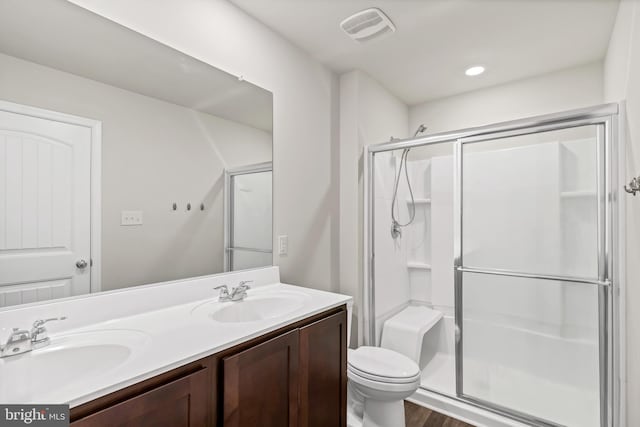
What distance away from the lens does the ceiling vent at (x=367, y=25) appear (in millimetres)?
Answer: 1764

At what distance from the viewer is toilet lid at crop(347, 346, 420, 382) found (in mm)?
1743

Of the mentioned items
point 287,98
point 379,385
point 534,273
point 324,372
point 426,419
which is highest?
point 287,98

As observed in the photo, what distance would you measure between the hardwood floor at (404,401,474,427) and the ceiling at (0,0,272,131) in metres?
2.15

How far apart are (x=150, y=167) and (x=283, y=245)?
0.88 metres

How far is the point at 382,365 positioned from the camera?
1.87 meters

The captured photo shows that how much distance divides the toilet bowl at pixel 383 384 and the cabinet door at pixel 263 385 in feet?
2.14

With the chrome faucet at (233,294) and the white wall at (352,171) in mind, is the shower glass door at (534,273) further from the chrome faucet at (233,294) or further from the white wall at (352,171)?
the chrome faucet at (233,294)

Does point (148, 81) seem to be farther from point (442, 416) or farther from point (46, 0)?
point (442, 416)

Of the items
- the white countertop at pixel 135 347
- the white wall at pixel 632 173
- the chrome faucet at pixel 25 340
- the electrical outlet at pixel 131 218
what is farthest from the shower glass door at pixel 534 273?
the chrome faucet at pixel 25 340

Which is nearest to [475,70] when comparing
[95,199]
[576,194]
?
[576,194]

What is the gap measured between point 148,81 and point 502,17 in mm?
1947

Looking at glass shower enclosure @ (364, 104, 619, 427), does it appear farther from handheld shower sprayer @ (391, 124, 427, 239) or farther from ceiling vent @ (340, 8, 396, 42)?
ceiling vent @ (340, 8, 396, 42)

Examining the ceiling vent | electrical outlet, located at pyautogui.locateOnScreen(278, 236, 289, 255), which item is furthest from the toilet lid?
the ceiling vent

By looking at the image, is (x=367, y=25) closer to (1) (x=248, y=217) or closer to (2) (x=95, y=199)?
(1) (x=248, y=217)
